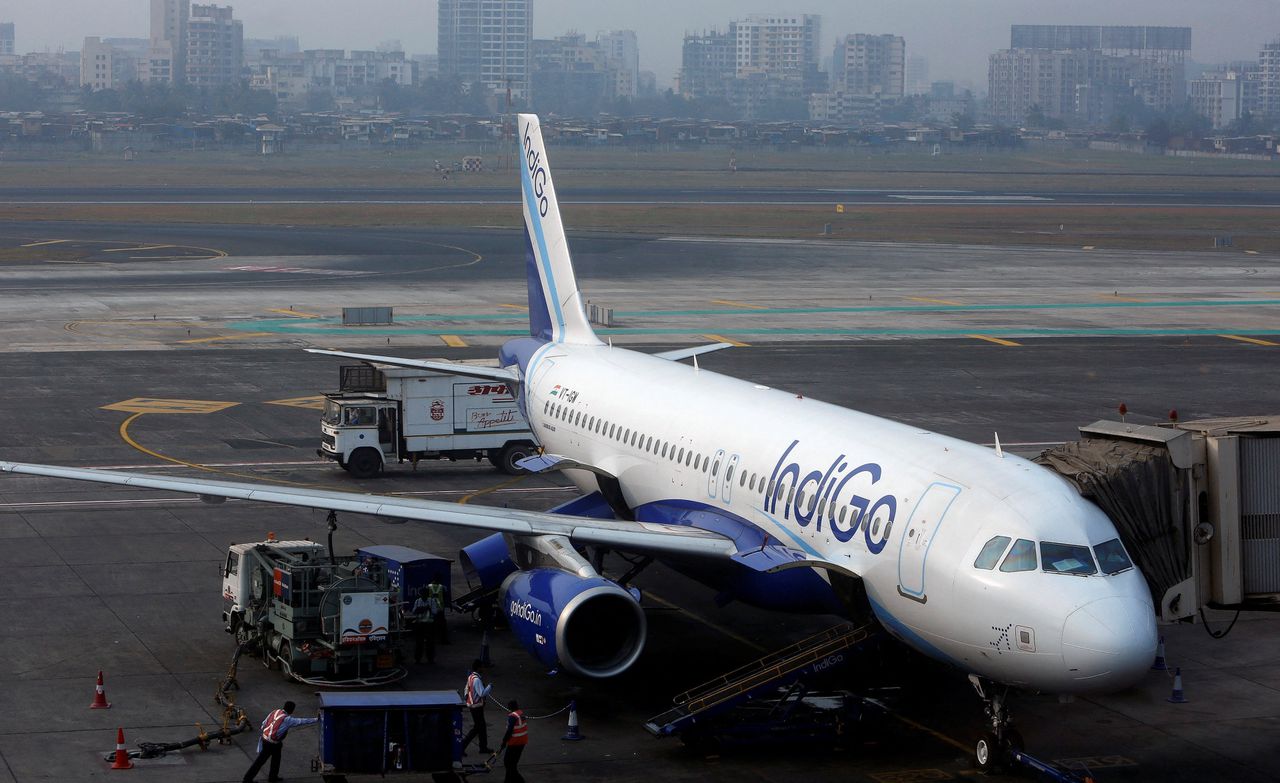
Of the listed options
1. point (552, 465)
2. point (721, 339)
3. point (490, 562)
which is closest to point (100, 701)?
point (490, 562)

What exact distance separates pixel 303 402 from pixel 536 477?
14.4m

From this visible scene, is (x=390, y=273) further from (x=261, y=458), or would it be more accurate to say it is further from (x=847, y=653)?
(x=847, y=653)

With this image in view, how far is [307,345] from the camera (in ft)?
244

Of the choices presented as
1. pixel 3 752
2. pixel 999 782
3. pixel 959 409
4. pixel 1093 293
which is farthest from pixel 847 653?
pixel 1093 293

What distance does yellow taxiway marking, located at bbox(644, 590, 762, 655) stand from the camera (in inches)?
1241

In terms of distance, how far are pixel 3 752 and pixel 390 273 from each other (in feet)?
278

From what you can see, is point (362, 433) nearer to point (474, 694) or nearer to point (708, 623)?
point (708, 623)

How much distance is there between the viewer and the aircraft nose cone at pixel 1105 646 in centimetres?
2136

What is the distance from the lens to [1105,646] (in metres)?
21.3

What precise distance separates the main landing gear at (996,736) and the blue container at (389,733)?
8010mm

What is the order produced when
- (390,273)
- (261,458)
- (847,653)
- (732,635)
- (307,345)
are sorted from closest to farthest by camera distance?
(847,653) < (732,635) < (261,458) < (307,345) < (390,273)

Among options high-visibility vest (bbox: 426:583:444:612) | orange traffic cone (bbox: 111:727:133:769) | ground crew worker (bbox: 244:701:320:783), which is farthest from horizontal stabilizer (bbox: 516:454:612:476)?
orange traffic cone (bbox: 111:727:133:769)

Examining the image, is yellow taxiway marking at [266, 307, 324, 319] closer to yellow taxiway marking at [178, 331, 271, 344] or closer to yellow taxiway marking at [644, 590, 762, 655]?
yellow taxiway marking at [178, 331, 271, 344]

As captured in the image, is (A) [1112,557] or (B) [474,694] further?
(B) [474,694]
